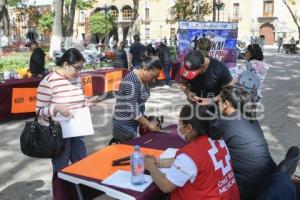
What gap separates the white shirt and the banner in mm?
8551

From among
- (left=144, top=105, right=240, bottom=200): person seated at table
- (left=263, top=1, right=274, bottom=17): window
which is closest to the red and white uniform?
(left=144, top=105, right=240, bottom=200): person seated at table

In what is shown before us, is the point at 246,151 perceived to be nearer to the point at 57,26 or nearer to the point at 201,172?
the point at 201,172

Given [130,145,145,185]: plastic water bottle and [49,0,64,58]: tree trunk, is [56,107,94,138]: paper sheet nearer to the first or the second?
[130,145,145,185]: plastic water bottle

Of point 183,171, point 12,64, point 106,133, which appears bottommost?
point 106,133

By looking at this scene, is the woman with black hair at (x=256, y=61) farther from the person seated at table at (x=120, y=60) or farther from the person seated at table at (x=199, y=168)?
the person seated at table at (x=120, y=60)

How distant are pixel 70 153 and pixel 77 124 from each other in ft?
1.23

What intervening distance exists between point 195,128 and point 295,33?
2321 inches

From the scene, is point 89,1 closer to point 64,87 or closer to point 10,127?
point 10,127

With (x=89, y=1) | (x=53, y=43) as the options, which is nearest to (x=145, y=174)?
(x=53, y=43)

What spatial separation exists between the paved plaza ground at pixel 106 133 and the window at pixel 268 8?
49.1 metres

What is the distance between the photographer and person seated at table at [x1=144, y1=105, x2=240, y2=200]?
269 centimetres

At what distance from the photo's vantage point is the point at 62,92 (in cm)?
410

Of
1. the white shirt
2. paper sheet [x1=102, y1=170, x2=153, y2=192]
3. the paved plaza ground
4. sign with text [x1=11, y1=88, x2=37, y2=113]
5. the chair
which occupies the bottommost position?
the paved plaza ground

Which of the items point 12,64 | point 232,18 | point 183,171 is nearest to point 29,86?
point 183,171
